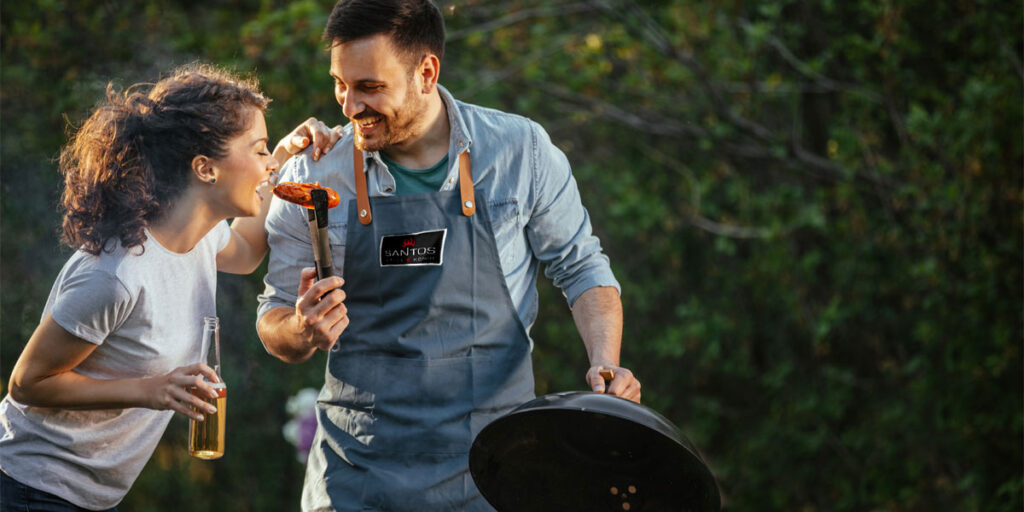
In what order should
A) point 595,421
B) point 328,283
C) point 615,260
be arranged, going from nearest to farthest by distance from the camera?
point 595,421, point 328,283, point 615,260

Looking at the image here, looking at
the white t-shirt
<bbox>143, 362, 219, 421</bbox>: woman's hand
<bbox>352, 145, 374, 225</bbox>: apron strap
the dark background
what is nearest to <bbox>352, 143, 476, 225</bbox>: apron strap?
<bbox>352, 145, 374, 225</bbox>: apron strap

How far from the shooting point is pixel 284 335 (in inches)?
84.0

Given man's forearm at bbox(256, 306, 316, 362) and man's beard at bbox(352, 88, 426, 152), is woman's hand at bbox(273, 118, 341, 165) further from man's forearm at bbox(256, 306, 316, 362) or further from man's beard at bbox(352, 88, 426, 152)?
man's forearm at bbox(256, 306, 316, 362)

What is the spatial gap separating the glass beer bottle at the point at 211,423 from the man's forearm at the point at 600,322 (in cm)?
78

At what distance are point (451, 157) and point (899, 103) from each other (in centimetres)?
340

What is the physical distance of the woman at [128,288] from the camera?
2.07 metres

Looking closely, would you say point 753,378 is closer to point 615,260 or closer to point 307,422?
point 615,260

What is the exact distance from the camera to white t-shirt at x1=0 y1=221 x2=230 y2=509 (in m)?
2.08

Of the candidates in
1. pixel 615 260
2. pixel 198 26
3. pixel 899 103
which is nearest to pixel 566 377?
pixel 615 260

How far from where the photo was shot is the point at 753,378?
607 cm

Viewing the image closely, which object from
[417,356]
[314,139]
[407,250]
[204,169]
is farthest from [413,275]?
[204,169]

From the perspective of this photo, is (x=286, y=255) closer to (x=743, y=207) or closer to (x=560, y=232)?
(x=560, y=232)

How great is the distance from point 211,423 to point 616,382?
2.63ft

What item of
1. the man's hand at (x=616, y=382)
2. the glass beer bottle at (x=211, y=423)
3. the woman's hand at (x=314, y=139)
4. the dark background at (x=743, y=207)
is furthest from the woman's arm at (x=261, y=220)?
the dark background at (x=743, y=207)
